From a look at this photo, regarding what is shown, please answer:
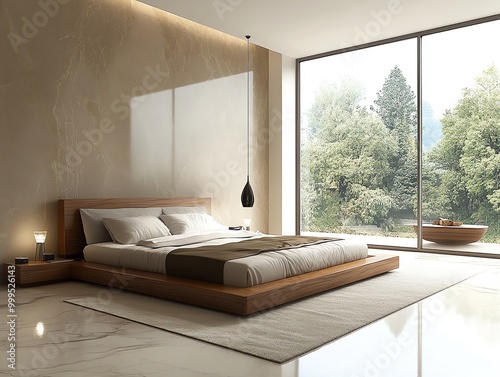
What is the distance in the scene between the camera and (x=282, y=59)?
7.53 metres

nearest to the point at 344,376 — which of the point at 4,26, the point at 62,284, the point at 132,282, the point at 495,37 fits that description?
the point at 132,282

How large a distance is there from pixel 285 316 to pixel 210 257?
2.40 feet

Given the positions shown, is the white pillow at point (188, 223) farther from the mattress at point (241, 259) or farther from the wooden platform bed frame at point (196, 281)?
the wooden platform bed frame at point (196, 281)

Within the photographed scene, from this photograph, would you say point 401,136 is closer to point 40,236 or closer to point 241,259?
point 241,259

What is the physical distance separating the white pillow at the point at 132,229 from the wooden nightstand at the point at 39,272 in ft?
1.62

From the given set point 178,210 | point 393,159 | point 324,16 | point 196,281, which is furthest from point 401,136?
point 196,281

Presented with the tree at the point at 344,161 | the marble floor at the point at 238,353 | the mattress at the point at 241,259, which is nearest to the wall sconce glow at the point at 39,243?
the mattress at the point at 241,259

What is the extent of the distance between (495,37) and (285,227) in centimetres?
371

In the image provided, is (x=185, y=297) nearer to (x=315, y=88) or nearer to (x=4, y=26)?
(x=4, y=26)

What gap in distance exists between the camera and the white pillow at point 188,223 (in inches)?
210

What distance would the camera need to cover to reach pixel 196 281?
12.3 feet

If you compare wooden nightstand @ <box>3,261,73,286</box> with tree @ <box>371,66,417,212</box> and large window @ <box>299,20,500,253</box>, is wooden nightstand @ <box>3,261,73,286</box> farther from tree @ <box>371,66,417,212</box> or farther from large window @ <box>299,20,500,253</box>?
tree @ <box>371,66,417,212</box>

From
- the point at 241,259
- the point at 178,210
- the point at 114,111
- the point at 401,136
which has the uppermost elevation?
the point at 114,111

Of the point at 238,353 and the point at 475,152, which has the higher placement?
the point at 475,152
